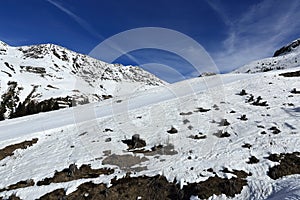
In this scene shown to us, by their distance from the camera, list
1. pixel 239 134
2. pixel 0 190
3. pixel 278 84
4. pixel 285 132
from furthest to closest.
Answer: pixel 278 84 → pixel 239 134 → pixel 285 132 → pixel 0 190

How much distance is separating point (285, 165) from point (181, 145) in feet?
22.8

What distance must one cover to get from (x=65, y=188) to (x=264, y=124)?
14904 mm

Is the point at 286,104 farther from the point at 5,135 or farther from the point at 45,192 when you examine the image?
the point at 5,135

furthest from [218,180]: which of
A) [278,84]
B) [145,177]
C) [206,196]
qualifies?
[278,84]

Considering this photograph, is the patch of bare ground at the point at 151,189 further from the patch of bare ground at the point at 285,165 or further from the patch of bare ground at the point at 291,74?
the patch of bare ground at the point at 291,74

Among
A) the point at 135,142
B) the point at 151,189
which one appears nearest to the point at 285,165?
the point at 151,189

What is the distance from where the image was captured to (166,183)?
14148 millimetres

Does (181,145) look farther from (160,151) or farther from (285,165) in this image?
(285,165)

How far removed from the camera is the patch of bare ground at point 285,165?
44.2 feet

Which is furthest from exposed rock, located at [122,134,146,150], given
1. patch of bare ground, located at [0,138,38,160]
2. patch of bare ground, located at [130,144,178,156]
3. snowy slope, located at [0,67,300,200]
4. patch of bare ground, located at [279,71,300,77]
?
patch of bare ground, located at [279,71,300,77]

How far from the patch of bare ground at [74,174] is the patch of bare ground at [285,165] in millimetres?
9427

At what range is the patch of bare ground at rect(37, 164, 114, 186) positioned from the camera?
16.0m

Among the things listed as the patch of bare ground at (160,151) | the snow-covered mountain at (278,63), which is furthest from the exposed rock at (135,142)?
the snow-covered mountain at (278,63)

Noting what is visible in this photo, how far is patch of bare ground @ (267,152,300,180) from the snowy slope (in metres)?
0.35
